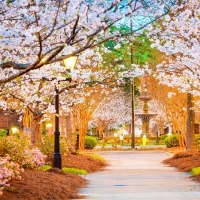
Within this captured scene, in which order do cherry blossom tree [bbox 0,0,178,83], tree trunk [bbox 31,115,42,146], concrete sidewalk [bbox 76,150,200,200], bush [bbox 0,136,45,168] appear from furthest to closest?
1. tree trunk [bbox 31,115,42,146]
2. bush [bbox 0,136,45,168]
3. concrete sidewalk [bbox 76,150,200,200]
4. cherry blossom tree [bbox 0,0,178,83]

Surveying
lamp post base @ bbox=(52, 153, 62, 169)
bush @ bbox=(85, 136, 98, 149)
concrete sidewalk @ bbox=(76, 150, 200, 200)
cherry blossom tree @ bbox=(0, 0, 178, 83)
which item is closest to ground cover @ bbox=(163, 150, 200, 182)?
concrete sidewalk @ bbox=(76, 150, 200, 200)

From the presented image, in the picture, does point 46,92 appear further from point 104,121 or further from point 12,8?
point 104,121

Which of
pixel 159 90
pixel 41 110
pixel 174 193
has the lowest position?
pixel 174 193

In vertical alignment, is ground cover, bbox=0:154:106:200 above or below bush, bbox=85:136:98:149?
below

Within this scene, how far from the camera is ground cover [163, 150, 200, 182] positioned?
74.0 feet

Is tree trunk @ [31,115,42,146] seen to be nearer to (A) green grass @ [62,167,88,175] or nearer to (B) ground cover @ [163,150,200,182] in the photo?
(A) green grass @ [62,167,88,175]

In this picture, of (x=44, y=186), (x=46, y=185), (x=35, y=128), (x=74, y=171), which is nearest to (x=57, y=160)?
(x=74, y=171)

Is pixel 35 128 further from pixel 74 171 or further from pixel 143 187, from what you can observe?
pixel 143 187

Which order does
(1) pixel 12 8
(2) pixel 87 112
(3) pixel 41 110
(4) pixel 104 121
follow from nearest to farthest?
(1) pixel 12 8
(3) pixel 41 110
(2) pixel 87 112
(4) pixel 104 121

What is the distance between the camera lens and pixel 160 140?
5316cm

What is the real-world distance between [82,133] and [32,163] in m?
21.5

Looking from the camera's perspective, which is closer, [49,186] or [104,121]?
[49,186]

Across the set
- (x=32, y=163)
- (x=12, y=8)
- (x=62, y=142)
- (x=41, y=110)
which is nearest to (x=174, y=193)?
(x=32, y=163)

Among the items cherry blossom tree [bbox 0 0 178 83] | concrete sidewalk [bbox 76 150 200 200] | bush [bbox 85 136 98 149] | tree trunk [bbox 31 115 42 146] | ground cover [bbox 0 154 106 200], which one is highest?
cherry blossom tree [bbox 0 0 178 83]
